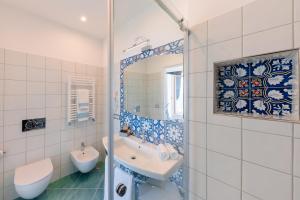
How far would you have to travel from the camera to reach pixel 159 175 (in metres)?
1.00

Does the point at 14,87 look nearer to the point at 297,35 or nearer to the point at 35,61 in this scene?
the point at 35,61

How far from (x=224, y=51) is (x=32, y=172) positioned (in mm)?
2350

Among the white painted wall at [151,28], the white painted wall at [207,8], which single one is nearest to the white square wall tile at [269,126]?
the white painted wall at [207,8]

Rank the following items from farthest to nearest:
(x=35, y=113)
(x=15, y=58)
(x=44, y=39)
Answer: (x=44, y=39) → (x=35, y=113) → (x=15, y=58)

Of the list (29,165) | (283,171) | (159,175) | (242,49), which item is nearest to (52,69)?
(29,165)

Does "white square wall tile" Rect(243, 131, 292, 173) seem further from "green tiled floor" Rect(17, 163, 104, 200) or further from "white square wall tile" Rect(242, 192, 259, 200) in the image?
"green tiled floor" Rect(17, 163, 104, 200)

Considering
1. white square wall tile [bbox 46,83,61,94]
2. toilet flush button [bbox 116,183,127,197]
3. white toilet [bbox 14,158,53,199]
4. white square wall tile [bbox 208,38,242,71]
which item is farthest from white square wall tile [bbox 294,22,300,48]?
white square wall tile [bbox 46,83,61,94]

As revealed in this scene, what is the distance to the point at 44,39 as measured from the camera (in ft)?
6.85

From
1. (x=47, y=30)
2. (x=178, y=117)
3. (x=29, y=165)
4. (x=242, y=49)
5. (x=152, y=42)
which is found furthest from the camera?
(x=47, y=30)

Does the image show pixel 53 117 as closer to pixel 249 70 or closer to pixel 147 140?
pixel 147 140

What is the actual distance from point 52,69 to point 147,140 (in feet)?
5.78

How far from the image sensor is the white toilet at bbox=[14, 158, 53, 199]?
1.53m

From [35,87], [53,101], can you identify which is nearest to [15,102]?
[35,87]

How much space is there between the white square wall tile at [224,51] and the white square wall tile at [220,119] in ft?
0.87
